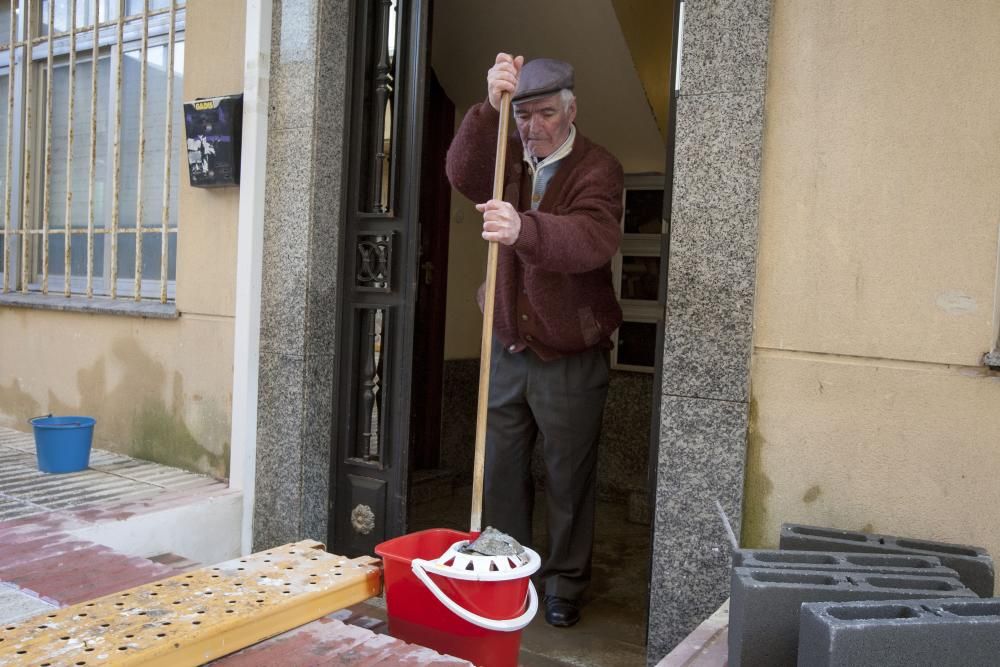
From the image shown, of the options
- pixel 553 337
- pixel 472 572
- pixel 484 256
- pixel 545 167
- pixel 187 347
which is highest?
pixel 545 167

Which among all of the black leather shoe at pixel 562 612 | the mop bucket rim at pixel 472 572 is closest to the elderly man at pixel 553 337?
the black leather shoe at pixel 562 612

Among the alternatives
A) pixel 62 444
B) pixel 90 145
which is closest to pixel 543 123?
pixel 62 444

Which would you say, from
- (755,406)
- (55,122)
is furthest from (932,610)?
(55,122)

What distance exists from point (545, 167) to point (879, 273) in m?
1.53

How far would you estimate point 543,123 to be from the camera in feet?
11.7

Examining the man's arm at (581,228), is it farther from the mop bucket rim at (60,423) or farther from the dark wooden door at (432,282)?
the mop bucket rim at (60,423)

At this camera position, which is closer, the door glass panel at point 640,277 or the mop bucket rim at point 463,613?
the mop bucket rim at point 463,613

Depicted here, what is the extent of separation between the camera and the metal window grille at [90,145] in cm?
471

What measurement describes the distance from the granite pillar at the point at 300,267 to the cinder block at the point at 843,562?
234 cm

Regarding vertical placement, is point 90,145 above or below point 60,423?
above

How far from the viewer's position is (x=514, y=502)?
12.2ft

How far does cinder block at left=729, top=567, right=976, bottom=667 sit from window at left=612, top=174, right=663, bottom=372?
11.4 feet

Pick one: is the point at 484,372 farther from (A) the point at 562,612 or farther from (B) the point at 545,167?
(A) the point at 562,612

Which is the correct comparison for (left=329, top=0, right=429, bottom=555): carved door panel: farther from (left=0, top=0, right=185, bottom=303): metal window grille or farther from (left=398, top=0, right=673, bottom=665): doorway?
(left=0, top=0, right=185, bottom=303): metal window grille
